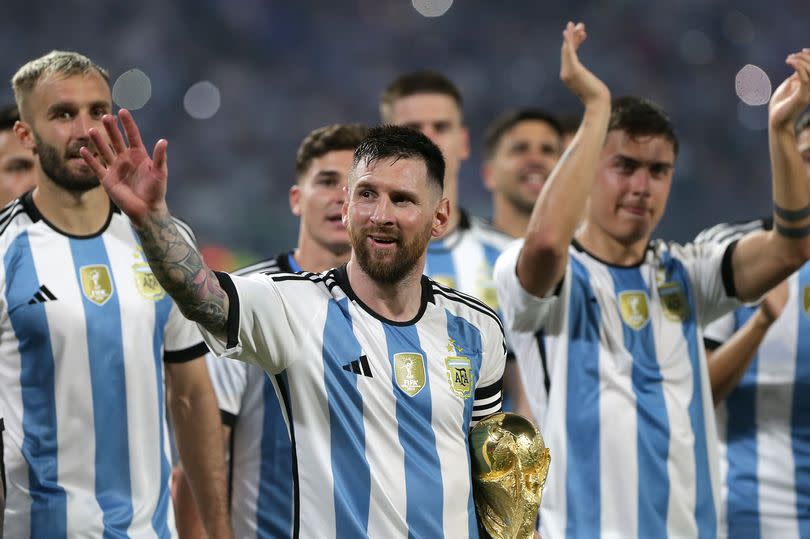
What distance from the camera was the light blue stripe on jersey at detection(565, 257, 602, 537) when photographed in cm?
343

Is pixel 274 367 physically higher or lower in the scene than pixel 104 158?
lower

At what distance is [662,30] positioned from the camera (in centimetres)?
1105

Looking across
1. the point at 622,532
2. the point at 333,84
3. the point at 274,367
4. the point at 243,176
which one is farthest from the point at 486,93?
the point at 274,367

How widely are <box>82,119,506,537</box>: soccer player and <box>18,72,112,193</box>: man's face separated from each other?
3.47ft

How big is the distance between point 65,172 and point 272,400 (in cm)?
96

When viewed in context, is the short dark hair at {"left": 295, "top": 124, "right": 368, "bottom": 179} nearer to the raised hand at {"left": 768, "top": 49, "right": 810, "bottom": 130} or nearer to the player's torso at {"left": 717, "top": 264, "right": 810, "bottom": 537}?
the raised hand at {"left": 768, "top": 49, "right": 810, "bottom": 130}

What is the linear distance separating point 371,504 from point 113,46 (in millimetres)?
8665

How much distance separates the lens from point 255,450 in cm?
353

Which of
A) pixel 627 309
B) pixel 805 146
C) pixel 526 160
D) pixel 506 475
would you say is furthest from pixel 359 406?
pixel 526 160

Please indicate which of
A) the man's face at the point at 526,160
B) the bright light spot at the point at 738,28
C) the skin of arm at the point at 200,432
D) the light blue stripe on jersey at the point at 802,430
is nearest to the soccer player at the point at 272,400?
the skin of arm at the point at 200,432

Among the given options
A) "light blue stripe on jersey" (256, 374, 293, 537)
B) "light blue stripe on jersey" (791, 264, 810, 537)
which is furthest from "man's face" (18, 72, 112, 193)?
"light blue stripe on jersey" (791, 264, 810, 537)

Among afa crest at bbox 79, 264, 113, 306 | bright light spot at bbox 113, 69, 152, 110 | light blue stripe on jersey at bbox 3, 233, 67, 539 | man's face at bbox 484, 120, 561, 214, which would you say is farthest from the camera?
bright light spot at bbox 113, 69, 152, 110

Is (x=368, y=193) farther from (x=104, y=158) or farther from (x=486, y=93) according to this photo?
(x=486, y=93)

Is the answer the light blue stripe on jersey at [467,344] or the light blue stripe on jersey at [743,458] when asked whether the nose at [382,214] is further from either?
the light blue stripe on jersey at [743,458]
